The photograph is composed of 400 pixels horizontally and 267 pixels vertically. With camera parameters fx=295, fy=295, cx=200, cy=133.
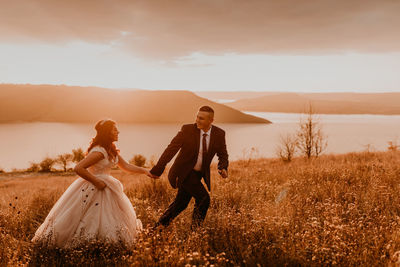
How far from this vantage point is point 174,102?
161 m

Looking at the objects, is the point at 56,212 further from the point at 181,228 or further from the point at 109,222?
the point at 181,228

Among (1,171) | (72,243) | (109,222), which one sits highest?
(109,222)

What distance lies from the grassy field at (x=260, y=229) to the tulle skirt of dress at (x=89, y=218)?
0.15 metres

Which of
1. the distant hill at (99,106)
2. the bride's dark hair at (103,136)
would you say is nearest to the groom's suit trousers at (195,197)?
the bride's dark hair at (103,136)

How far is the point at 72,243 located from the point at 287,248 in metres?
2.98

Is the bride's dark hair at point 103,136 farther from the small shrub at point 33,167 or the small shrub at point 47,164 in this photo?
the small shrub at point 33,167

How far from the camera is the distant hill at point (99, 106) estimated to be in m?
145

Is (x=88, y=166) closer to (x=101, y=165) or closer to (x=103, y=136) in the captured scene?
(x=101, y=165)

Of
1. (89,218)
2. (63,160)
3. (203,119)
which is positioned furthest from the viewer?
(63,160)

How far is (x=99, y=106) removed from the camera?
5989 inches

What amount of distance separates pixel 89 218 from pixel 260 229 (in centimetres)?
250

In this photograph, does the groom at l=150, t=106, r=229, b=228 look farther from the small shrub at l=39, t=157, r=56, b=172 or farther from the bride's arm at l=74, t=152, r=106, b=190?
the small shrub at l=39, t=157, r=56, b=172

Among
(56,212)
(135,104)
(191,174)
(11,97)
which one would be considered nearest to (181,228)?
(191,174)

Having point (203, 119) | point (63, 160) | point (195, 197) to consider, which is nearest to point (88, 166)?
point (195, 197)
